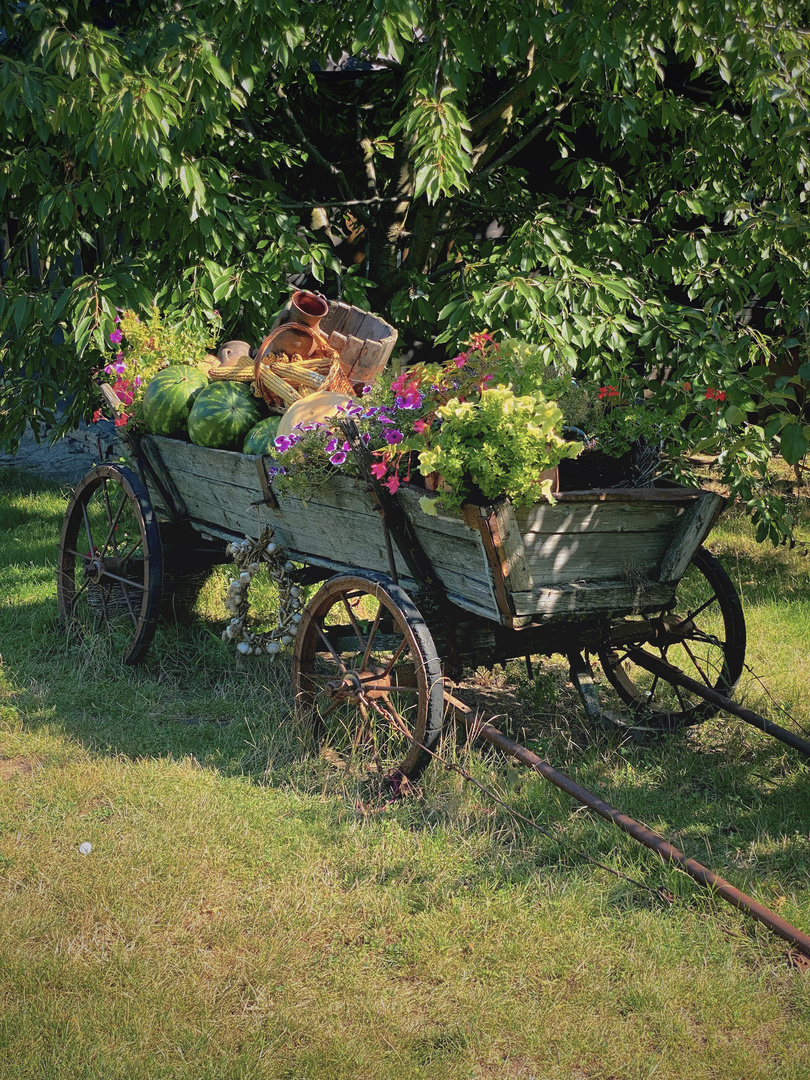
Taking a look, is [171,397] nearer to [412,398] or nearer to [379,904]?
[412,398]

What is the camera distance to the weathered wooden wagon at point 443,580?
128 inches

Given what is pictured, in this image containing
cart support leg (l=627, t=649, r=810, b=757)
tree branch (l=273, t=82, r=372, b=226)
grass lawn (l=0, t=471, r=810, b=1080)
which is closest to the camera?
grass lawn (l=0, t=471, r=810, b=1080)

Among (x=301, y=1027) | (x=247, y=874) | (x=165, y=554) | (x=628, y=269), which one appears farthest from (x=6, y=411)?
(x=301, y=1027)

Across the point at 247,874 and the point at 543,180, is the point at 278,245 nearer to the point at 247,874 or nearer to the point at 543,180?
the point at 247,874

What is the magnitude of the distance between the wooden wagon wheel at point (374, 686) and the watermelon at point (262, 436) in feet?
2.39

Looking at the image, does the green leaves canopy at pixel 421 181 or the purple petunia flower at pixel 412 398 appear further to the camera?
the green leaves canopy at pixel 421 181

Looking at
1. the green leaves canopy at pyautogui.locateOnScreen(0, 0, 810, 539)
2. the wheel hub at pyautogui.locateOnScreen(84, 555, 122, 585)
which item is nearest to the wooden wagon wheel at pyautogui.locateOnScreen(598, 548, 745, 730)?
the green leaves canopy at pyautogui.locateOnScreen(0, 0, 810, 539)

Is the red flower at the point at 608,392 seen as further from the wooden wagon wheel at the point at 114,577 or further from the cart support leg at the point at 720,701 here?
the wooden wagon wheel at the point at 114,577

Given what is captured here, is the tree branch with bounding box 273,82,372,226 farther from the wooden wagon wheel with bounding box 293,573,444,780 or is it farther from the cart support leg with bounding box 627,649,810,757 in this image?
the cart support leg with bounding box 627,649,810,757

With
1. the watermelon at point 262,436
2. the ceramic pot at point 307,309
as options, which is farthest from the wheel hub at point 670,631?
the ceramic pot at point 307,309

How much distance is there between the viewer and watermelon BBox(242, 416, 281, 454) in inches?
163

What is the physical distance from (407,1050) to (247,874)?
0.89 metres

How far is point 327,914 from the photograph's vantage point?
2.91 meters

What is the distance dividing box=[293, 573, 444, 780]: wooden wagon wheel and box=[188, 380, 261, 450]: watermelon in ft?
3.10
